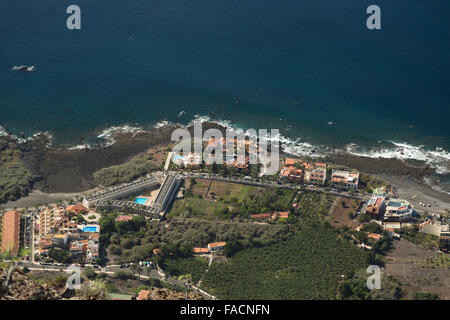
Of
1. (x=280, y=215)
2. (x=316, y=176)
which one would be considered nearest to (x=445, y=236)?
(x=316, y=176)

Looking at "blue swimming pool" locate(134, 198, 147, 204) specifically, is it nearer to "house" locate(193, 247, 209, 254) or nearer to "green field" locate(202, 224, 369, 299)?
"house" locate(193, 247, 209, 254)

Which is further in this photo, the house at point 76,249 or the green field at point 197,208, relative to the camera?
the green field at point 197,208

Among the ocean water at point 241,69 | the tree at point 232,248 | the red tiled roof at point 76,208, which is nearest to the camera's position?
the tree at point 232,248

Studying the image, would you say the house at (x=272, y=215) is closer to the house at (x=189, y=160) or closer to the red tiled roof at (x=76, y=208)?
the house at (x=189, y=160)

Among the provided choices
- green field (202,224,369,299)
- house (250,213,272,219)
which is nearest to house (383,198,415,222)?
green field (202,224,369,299)

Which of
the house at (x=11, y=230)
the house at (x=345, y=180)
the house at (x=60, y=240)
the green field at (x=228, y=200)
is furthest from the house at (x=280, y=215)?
the house at (x=11, y=230)

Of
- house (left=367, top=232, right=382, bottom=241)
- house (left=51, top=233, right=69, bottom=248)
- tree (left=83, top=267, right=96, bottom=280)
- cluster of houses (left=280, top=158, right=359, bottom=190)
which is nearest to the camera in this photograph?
tree (left=83, top=267, right=96, bottom=280)

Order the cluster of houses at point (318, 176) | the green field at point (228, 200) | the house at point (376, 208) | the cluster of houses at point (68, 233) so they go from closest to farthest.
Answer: the cluster of houses at point (68, 233) → the house at point (376, 208) → the green field at point (228, 200) → the cluster of houses at point (318, 176)
